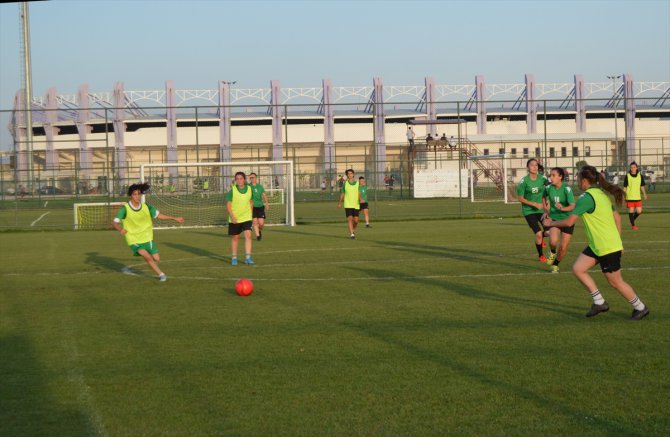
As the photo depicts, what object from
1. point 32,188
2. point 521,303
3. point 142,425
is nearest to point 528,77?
point 32,188

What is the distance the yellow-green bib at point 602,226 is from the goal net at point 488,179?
136 feet

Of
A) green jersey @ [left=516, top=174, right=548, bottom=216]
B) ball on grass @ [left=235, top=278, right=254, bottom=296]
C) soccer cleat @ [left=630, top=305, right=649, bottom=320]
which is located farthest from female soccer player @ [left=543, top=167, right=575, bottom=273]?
ball on grass @ [left=235, top=278, right=254, bottom=296]

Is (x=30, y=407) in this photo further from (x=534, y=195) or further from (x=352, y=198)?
(x=352, y=198)

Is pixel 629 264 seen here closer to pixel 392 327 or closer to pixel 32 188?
pixel 392 327

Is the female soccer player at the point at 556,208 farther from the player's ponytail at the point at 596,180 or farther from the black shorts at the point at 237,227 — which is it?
the black shorts at the point at 237,227

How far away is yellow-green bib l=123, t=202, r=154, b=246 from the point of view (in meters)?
14.7

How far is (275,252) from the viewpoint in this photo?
20250 mm

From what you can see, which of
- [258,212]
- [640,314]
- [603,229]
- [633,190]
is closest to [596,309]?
[640,314]

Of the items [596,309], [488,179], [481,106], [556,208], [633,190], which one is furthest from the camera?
[481,106]

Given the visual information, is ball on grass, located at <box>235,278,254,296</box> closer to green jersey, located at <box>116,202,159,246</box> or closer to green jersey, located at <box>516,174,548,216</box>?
green jersey, located at <box>116,202,159,246</box>

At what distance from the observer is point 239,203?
712 inches

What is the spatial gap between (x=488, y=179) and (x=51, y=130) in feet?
102

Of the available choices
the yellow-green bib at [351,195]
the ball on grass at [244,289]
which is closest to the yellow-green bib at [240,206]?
the ball on grass at [244,289]

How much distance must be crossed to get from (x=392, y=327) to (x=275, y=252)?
10736 millimetres
